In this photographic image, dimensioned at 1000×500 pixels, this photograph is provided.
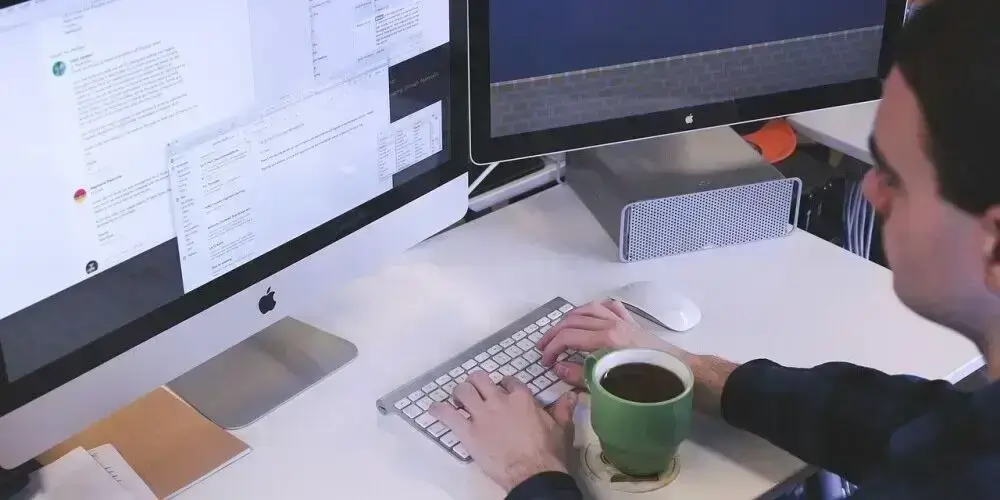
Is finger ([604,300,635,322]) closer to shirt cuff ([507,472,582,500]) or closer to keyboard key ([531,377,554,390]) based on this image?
keyboard key ([531,377,554,390])

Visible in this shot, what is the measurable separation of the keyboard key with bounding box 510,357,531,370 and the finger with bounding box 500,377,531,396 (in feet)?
0.11

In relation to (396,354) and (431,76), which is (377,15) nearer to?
(431,76)

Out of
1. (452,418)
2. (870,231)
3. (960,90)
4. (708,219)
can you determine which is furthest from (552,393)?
(870,231)

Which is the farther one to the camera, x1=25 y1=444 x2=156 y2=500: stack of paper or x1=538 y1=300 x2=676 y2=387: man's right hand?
x1=538 y1=300 x2=676 y2=387: man's right hand

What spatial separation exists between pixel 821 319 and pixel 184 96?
0.70 metres

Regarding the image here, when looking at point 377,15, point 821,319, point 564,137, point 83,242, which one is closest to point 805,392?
point 821,319

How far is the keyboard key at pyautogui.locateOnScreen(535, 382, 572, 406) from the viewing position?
3.37 ft

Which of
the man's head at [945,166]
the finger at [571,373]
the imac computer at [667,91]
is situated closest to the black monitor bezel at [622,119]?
the imac computer at [667,91]

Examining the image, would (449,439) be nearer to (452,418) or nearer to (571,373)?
(452,418)

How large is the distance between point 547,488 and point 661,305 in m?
0.34

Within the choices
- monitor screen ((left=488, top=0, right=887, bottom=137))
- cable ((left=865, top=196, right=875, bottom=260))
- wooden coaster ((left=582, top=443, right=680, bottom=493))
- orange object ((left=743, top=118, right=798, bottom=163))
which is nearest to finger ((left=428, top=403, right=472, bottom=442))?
wooden coaster ((left=582, top=443, right=680, bottom=493))

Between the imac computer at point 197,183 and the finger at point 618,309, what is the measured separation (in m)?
0.21

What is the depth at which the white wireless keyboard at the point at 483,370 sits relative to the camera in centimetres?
100

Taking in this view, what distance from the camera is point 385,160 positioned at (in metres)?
1.07
